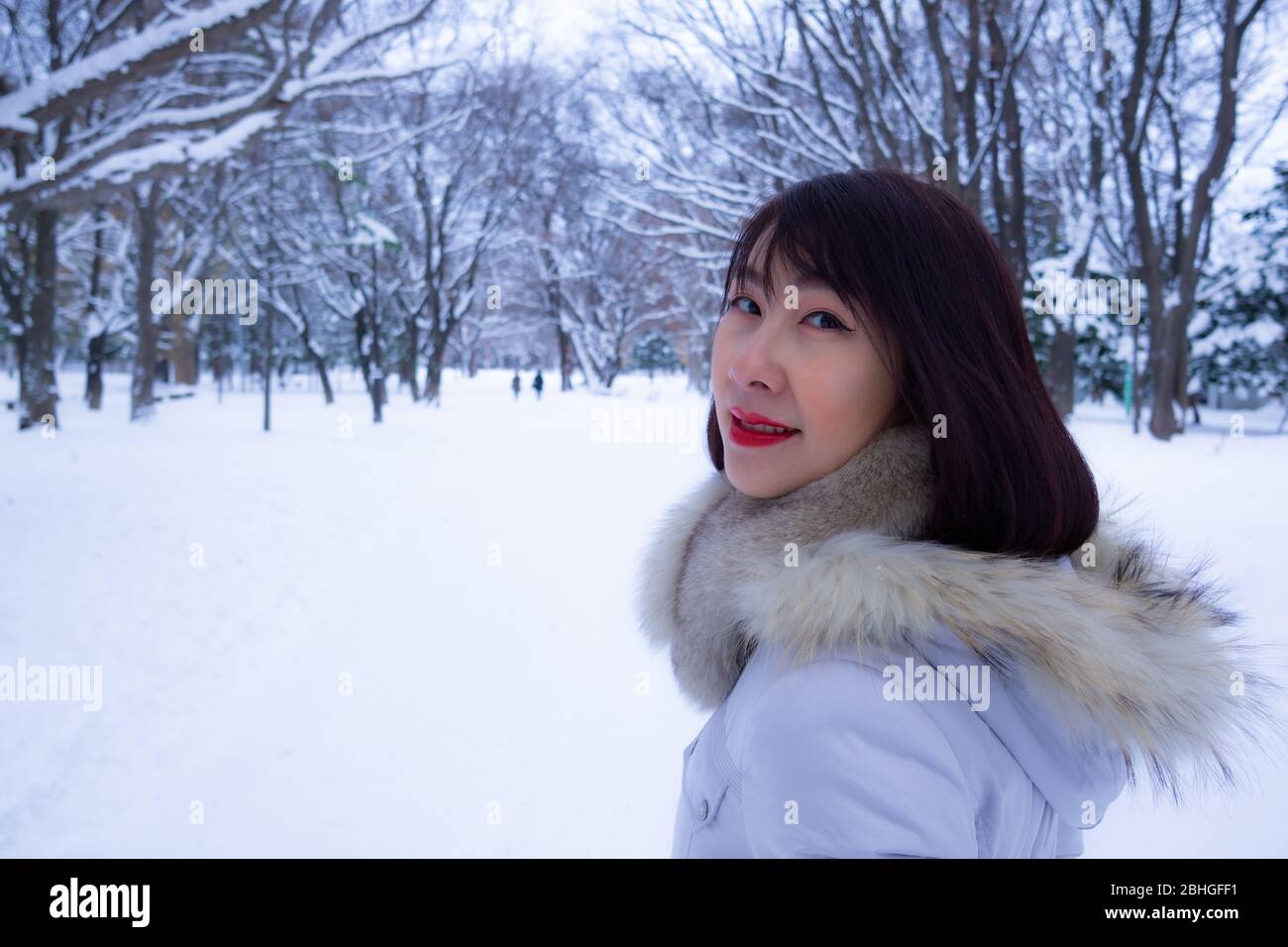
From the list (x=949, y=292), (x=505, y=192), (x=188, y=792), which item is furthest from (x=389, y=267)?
(x=949, y=292)

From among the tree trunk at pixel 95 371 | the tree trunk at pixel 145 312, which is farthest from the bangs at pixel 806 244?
the tree trunk at pixel 95 371

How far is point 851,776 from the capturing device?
952 millimetres

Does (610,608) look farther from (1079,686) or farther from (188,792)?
(1079,686)

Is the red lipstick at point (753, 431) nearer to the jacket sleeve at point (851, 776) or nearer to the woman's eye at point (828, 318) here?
the woman's eye at point (828, 318)

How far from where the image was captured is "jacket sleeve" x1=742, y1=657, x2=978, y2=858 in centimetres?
95

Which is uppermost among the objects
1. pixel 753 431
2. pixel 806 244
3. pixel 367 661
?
pixel 806 244

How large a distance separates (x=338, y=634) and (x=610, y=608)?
79.4 inches

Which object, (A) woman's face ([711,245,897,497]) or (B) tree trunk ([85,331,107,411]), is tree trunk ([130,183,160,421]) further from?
(A) woman's face ([711,245,897,497])

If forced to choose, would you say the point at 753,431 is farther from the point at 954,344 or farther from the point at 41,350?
the point at 41,350

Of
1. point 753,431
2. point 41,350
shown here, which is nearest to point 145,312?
point 41,350

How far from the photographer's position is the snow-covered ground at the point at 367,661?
3.50 metres

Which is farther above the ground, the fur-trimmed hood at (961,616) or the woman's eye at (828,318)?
the woman's eye at (828,318)

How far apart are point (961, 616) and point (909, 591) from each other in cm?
7

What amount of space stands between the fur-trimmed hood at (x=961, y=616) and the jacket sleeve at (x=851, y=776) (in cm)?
7
